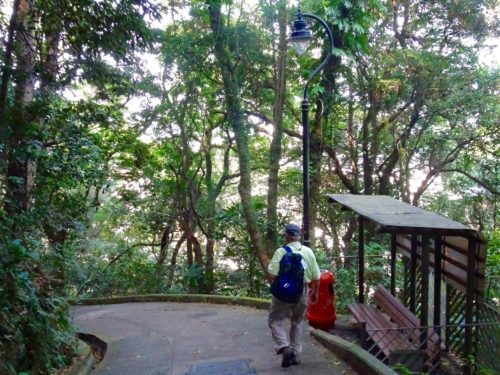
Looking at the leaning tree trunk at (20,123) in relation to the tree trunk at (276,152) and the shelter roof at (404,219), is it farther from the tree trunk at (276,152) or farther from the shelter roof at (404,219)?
the tree trunk at (276,152)

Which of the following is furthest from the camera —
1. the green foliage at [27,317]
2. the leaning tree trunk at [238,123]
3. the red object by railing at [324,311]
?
the leaning tree trunk at [238,123]

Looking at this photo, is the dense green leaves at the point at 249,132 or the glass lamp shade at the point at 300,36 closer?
the glass lamp shade at the point at 300,36

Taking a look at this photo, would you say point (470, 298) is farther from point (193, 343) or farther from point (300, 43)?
point (300, 43)

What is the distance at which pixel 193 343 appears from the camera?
24.0ft

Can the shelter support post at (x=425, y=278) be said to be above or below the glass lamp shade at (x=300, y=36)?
below

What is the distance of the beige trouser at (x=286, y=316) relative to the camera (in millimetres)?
5621

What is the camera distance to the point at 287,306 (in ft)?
18.5

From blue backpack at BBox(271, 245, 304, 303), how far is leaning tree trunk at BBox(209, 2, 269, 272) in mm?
6193

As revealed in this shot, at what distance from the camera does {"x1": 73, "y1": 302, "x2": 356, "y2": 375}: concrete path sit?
5.85 m

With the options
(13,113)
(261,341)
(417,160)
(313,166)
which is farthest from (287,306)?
(417,160)

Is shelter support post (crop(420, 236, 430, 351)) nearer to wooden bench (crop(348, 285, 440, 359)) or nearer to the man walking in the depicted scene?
wooden bench (crop(348, 285, 440, 359))

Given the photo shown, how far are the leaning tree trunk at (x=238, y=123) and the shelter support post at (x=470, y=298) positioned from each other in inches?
240

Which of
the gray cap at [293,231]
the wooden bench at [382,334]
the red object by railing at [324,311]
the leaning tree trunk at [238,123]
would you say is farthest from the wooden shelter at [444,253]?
the leaning tree trunk at [238,123]

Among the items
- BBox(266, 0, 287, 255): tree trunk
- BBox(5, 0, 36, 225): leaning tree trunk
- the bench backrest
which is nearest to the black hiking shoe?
the bench backrest
